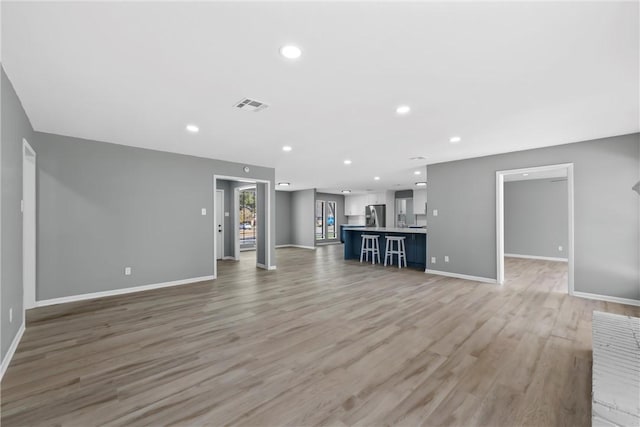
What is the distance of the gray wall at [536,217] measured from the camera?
823cm

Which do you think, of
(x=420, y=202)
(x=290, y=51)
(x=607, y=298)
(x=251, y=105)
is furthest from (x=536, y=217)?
(x=290, y=51)

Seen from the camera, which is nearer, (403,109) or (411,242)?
(403,109)

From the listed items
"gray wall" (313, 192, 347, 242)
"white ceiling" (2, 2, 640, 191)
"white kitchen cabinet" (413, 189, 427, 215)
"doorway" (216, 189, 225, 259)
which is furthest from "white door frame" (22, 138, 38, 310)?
"white kitchen cabinet" (413, 189, 427, 215)

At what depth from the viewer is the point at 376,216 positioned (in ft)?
43.1

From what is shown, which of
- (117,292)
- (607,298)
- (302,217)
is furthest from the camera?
(302,217)

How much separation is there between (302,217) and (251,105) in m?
9.24

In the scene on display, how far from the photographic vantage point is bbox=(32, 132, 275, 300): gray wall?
14.0 feet

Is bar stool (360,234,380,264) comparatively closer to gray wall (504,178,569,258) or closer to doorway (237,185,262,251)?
gray wall (504,178,569,258)

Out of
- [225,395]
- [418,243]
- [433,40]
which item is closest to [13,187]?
[225,395]

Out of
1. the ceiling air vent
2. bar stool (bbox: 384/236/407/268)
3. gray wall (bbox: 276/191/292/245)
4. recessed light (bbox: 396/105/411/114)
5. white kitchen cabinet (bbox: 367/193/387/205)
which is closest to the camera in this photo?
the ceiling air vent

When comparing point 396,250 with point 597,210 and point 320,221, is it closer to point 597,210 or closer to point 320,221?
point 597,210

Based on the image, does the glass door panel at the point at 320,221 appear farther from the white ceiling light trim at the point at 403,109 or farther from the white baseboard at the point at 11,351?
the white baseboard at the point at 11,351

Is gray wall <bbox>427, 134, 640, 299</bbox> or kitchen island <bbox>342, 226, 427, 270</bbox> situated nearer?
gray wall <bbox>427, 134, 640, 299</bbox>

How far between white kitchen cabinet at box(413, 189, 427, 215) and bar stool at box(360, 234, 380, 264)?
4.09 metres
